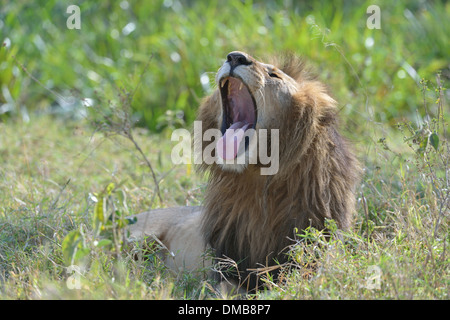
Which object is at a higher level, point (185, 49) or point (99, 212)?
point (185, 49)

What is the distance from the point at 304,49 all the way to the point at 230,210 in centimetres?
412

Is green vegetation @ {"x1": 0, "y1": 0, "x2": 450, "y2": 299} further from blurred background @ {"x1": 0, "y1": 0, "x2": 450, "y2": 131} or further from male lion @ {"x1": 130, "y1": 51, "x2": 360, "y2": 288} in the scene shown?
male lion @ {"x1": 130, "y1": 51, "x2": 360, "y2": 288}

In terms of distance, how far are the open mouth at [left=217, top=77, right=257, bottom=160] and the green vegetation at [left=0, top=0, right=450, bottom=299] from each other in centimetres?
47

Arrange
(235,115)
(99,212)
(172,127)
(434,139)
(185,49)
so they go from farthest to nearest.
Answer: (185,49) → (172,127) → (235,115) → (434,139) → (99,212)

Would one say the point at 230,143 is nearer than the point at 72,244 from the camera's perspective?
No

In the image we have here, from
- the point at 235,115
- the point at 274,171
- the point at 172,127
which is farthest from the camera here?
the point at 172,127

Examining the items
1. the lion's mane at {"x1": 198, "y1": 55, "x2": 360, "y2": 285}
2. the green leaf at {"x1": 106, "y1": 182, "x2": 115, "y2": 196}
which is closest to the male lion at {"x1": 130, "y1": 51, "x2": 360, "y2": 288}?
the lion's mane at {"x1": 198, "y1": 55, "x2": 360, "y2": 285}

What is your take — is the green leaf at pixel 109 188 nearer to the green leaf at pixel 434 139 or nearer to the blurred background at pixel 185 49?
the green leaf at pixel 434 139

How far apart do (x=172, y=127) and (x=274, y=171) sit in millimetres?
2549

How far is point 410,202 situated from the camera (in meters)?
3.67

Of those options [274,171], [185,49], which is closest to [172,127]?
[185,49]

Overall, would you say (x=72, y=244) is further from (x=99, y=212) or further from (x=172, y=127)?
(x=172, y=127)

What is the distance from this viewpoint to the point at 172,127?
230 inches

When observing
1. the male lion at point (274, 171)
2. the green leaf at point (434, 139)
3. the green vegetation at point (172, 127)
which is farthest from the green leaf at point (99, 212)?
the green leaf at point (434, 139)
